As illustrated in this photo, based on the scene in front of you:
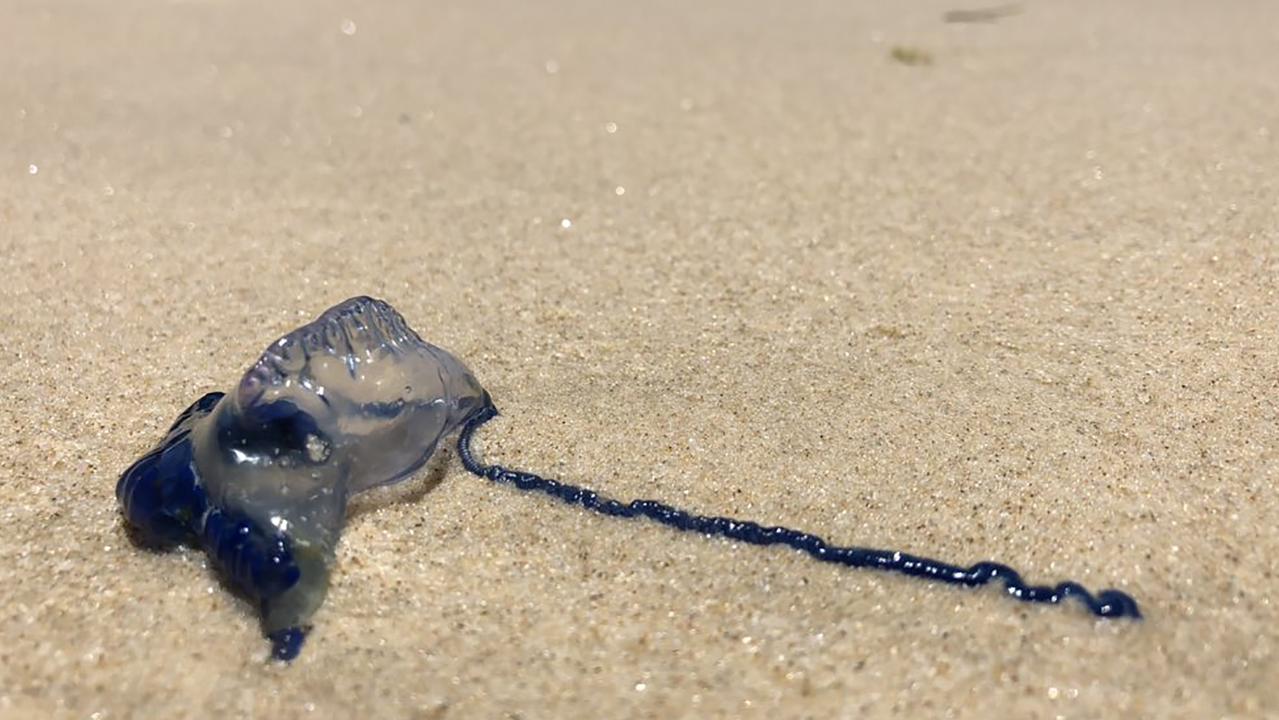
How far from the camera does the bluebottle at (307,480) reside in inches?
50.4

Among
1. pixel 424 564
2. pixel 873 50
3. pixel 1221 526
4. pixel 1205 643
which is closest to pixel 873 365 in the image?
pixel 1221 526

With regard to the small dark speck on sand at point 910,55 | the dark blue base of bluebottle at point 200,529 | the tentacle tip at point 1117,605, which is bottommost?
the tentacle tip at point 1117,605

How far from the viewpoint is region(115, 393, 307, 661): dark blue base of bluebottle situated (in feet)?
4.15

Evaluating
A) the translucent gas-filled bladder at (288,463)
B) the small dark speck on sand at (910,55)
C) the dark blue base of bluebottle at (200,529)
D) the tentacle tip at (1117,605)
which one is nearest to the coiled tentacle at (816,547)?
the tentacle tip at (1117,605)

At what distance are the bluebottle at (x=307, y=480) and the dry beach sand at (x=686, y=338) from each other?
0.03 metres

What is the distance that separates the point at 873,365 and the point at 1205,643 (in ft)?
2.21

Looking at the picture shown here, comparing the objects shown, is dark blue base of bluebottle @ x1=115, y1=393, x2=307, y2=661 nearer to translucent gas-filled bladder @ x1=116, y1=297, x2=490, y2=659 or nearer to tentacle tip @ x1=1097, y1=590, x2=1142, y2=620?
translucent gas-filled bladder @ x1=116, y1=297, x2=490, y2=659

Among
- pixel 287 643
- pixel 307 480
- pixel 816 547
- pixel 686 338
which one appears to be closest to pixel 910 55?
pixel 686 338

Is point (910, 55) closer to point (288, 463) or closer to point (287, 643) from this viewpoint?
point (288, 463)

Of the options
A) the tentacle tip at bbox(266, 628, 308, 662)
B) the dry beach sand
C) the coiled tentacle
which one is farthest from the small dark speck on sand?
the tentacle tip at bbox(266, 628, 308, 662)

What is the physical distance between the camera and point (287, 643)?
1251mm

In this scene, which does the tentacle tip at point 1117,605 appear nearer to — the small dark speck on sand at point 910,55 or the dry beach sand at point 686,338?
the dry beach sand at point 686,338

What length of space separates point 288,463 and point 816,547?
0.65 metres

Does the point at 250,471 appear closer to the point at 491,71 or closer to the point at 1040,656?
the point at 1040,656
